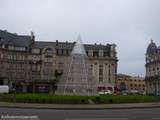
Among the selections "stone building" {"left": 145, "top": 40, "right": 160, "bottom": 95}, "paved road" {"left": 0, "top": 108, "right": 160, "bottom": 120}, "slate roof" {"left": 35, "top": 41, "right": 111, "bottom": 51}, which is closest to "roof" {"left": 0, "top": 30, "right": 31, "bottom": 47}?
"slate roof" {"left": 35, "top": 41, "right": 111, "bottom": 51}

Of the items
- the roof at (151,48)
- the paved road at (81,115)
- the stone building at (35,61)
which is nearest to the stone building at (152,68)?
the roof at (151,48)

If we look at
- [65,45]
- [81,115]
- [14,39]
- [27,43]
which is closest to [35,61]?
[27,43]

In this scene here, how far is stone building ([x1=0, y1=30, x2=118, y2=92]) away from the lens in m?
113

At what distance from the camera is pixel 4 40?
112125mm

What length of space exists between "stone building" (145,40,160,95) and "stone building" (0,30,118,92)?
704 inches

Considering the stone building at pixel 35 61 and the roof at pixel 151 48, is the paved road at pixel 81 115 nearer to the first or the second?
the stone building at pixel 35 61

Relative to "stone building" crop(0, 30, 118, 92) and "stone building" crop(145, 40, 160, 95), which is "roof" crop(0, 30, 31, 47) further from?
"stone building" crop(145, 40, 160, 95)

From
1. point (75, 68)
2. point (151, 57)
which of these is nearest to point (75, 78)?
point (75, 68)

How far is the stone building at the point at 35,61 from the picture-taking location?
113062 millimetres

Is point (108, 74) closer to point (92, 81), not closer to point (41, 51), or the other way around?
point (41, 51)

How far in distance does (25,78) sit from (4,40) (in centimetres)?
1371

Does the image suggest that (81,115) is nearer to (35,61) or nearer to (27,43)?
(35,61)

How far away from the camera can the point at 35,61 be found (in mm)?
117562

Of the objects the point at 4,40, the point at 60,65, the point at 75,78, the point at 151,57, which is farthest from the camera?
the point at 151,57
